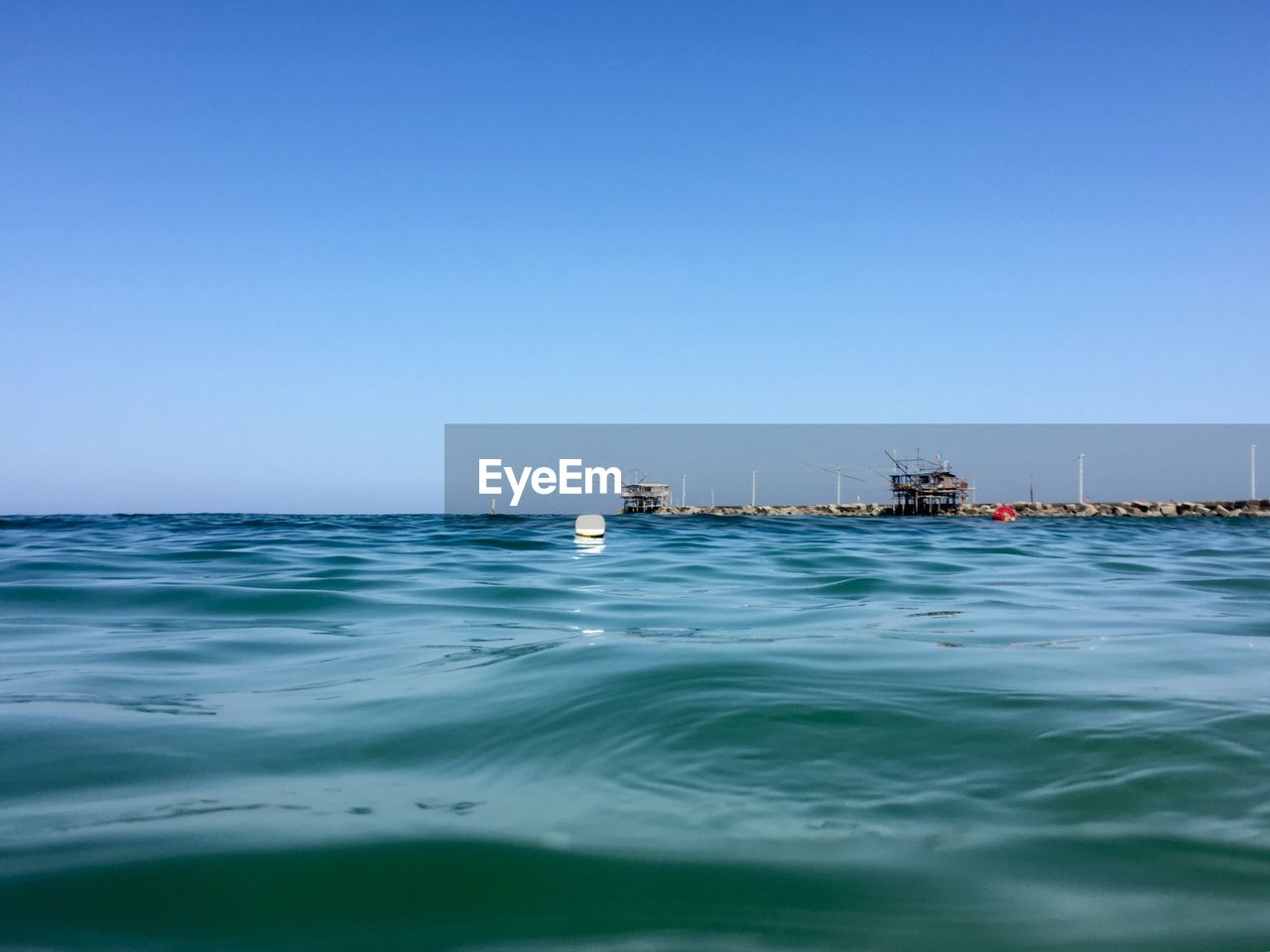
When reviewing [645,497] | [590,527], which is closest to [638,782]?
[590,527]

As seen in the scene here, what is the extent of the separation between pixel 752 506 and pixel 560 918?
116077 mm

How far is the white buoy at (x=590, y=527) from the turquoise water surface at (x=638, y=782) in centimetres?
1127

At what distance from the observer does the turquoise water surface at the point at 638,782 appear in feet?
6.57

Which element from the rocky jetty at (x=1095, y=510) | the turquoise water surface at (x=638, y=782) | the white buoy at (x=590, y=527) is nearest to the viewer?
the turquoise water surface at (x=638, y=782)

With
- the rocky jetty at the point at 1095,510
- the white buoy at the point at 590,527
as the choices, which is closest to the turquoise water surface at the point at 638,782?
the white buoy at the point at 590,527

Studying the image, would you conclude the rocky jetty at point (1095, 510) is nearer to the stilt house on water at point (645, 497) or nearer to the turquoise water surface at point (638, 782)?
the stilt house on water at point (645, 497)

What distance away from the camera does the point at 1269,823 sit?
2453 mm

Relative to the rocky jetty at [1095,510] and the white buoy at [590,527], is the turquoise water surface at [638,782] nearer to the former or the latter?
the white buoy at [590,527]

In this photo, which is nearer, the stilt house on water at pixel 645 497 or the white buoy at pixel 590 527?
the white buoy at pixel 590 527

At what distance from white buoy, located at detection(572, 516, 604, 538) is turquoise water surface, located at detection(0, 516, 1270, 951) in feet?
37.0

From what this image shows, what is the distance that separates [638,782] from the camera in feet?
9.48

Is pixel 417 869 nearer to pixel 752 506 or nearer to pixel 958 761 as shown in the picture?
pixel 958 761

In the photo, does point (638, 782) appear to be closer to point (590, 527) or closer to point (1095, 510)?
point (590, 527)

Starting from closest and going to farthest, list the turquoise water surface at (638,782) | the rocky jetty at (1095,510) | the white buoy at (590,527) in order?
the turquoise water surface at (638,782), the white buoy at (590,527), the rocky jetty at (1095,510)
